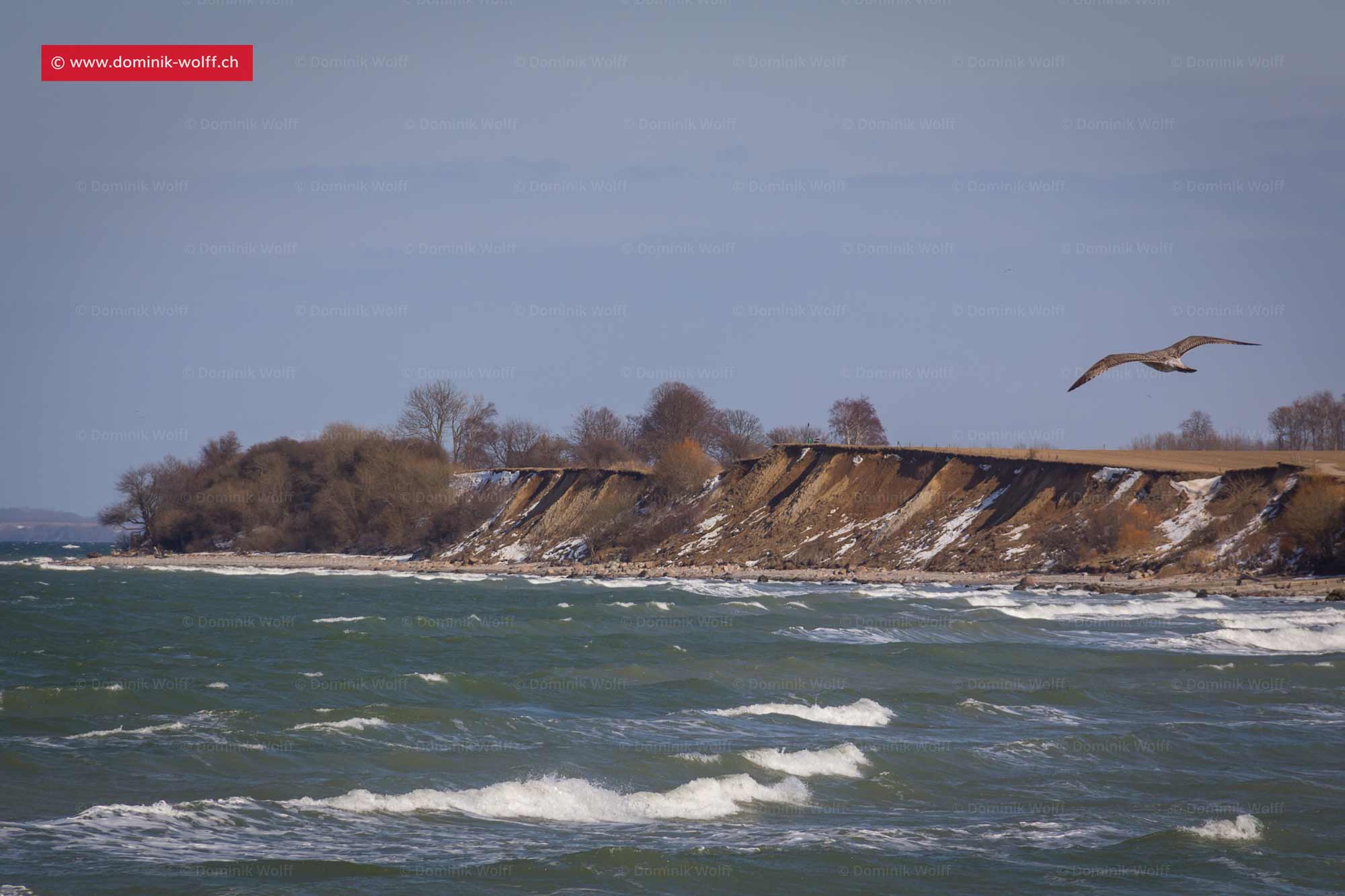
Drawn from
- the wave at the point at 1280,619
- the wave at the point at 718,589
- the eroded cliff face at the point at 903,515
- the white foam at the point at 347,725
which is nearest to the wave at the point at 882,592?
the wave at the point at 718,589

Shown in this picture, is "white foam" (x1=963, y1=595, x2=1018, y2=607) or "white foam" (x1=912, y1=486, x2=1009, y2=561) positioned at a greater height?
"white foam" (x1=912, y1=486, x2=1009, y2=561)

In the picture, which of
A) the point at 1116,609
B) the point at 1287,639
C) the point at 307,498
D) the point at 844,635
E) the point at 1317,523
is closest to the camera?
the point at 1287,639

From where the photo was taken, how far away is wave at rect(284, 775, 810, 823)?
1661 centimetres

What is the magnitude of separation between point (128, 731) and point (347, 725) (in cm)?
339

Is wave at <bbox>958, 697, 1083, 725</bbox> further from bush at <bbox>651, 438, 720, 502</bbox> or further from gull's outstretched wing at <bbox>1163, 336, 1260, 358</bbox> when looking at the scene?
bush at <bbox>651, 438, 720, 502</bbox>

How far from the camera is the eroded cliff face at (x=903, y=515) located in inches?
2200

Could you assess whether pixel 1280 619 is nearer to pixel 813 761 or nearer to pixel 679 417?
pixel 813 761

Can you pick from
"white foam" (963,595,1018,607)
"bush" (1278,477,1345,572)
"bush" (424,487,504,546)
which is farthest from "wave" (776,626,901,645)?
"bush" (424,487,504,546)

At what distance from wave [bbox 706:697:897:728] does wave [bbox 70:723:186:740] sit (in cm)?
906

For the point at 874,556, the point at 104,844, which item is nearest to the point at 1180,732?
the point at 104,844

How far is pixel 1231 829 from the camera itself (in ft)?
51.6

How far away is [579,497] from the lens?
92.5m

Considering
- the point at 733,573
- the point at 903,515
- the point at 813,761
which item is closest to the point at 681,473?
the point at 903,515

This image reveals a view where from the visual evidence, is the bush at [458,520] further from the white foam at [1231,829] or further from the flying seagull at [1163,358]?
the white foam at [1231,829]
